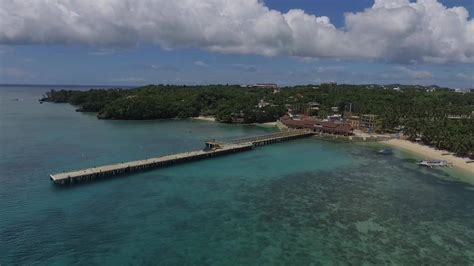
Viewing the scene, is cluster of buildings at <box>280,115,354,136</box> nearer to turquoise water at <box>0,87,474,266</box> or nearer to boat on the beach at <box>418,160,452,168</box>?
turquoise water at <box>0,87,474,266</box>

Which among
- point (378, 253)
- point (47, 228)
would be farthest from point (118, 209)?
point (378, 253)

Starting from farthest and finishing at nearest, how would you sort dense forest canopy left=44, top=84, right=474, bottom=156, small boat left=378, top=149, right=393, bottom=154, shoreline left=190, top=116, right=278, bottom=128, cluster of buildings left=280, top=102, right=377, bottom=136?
1. shoreline left=190, top=116, right=278, bottom=128
2. cluster of buildings left=280, top=102, right=377, bottom=136
3. dense forest canopy left=44, top=84, right=474, bottom=156
4. small boat left=378, top=149, right=393, bottom=154

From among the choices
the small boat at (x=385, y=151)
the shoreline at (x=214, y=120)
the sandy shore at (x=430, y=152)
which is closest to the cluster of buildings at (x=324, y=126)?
the shoreline at (x=214, y=120)

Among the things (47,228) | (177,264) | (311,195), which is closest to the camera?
(177,264)

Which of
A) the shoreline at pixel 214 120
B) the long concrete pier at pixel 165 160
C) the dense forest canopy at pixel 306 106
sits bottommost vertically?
the shoreline at pixel 214 120

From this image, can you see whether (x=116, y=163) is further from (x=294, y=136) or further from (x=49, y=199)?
(x=294, y=136)

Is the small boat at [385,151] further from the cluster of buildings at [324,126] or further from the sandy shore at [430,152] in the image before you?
the cluster of buildings at [324,126]

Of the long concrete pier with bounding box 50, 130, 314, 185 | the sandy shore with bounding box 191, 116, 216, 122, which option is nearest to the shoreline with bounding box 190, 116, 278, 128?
the sandy shore with bounding box 191, 116, 216, 122
